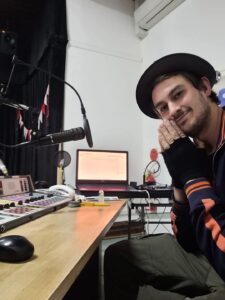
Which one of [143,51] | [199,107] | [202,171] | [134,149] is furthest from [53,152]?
[202,171]

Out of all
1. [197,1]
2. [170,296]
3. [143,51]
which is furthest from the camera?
[143,51]

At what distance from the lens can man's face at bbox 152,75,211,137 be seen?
102cm

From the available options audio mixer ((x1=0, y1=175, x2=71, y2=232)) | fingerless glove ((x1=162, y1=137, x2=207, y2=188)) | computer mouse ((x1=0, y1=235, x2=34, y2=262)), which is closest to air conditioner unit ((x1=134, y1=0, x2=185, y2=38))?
audio mixer ((x1=0, y1=175, x2=71, y2=232))

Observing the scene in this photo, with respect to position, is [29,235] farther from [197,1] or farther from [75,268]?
[197,1]

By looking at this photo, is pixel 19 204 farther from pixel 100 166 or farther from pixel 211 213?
pixel 100 166

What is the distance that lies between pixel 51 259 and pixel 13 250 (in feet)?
0.24

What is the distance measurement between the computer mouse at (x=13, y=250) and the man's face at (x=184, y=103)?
711 millimetres

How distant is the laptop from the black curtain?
40 cm

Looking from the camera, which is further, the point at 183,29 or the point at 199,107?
the point at 183,29

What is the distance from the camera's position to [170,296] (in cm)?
84

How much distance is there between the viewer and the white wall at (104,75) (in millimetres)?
3309

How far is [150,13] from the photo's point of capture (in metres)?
3.49

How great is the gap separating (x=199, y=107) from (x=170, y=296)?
0.67m

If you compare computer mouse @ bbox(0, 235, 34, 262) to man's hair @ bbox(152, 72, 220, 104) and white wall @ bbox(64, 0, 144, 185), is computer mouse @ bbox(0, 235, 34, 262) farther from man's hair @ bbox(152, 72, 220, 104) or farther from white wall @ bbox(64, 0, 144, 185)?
white wall @ bbox(64, 0, 144, 185)
